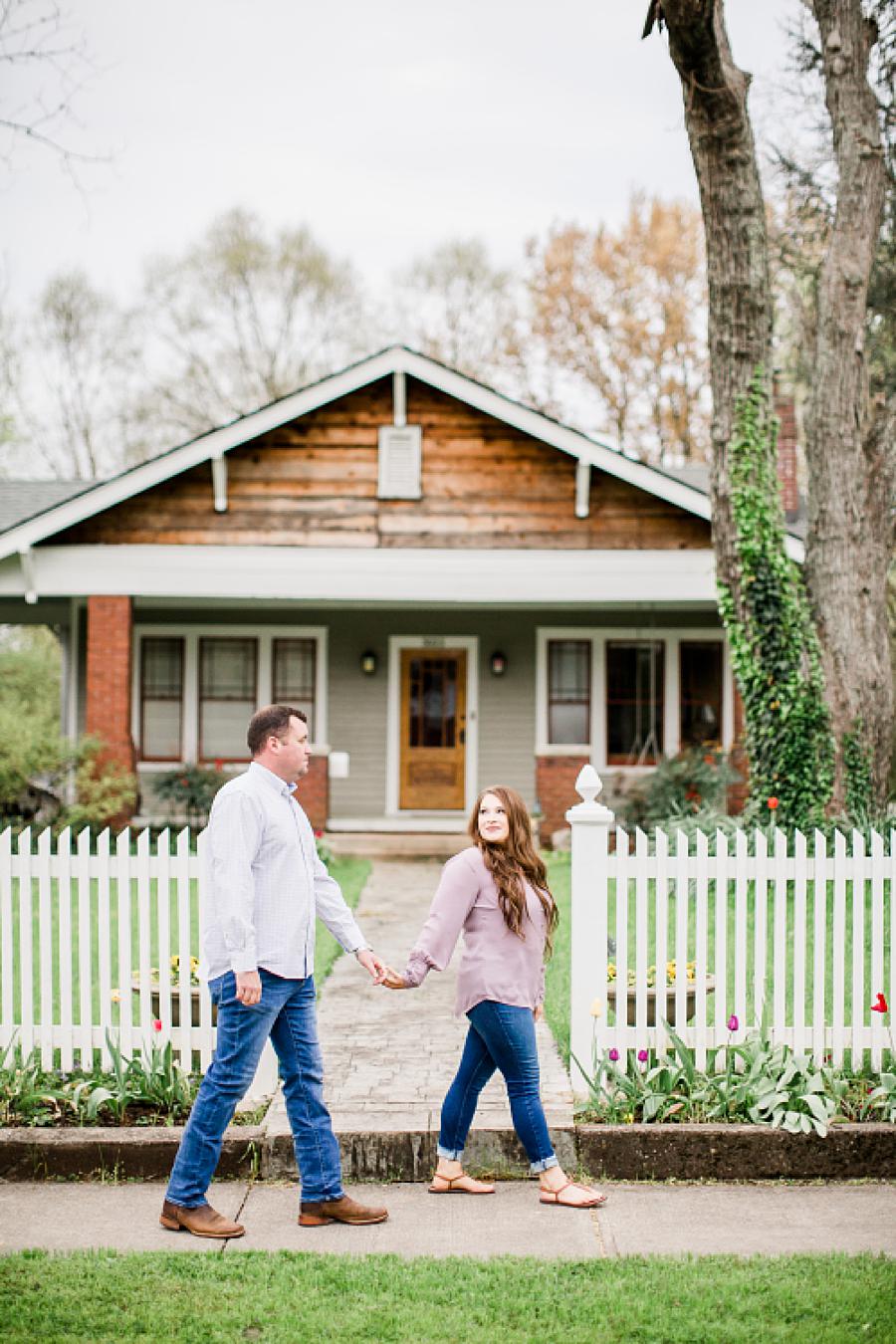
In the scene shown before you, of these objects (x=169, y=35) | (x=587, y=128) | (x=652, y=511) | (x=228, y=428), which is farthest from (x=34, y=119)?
(x=587, y=128)

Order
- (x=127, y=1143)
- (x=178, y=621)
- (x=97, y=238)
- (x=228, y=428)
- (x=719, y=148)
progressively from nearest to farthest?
(x=127, y=1143), (x=719, y=148), (x=228, y=428), (x=178, y=621), (x=97, y=238)

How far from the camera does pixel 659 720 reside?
16.8 meters

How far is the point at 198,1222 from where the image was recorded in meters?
4.57

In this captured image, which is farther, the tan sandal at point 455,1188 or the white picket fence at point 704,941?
the white picket fence at point 704,941

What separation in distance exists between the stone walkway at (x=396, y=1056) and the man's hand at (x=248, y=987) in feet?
3.45

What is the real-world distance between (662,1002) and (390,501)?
964cm

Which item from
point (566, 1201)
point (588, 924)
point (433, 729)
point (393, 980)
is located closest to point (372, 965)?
point (393, 980)

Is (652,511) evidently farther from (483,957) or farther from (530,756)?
(483,957)

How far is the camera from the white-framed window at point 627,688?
1677 centimetres

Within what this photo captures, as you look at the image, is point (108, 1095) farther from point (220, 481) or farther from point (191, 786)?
point (191, 786)

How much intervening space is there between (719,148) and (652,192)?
22348 millimetres

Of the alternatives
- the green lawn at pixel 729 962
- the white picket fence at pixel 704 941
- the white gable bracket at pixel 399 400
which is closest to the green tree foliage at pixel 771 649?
the green lawn at pixel 729 962

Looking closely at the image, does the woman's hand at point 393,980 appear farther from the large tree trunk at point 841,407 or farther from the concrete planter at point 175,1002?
the large tree trunk at point 841,407

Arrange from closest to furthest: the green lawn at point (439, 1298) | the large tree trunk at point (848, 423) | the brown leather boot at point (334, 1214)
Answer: the green lawn at point (439, 1298) < the brown leather boot at point (334, 1214) < the large tree trunk at point (848, 423)
